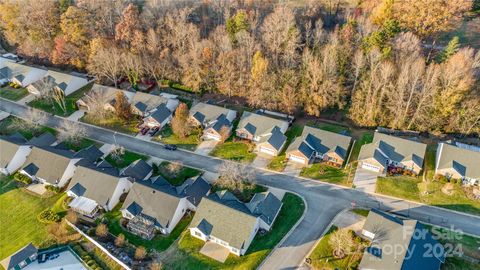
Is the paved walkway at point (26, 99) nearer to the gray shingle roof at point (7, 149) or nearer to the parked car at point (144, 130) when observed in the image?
the gray shingle roof at point (7, 149)

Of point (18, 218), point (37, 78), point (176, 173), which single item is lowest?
point (18, 218)

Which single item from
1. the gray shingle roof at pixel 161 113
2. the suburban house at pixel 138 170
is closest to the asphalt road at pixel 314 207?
the suburban house at pixel 138 170

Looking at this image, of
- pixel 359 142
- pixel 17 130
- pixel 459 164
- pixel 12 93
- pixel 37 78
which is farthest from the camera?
pixel 37 78

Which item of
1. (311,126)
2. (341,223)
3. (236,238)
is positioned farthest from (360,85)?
(236,238)

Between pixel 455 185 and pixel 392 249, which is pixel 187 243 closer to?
pixel 392 249

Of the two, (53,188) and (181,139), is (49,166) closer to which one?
(53,188)

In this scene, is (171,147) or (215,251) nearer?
(215,251)

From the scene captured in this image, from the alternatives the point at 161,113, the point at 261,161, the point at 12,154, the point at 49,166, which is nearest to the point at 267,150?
the point at 261,161
